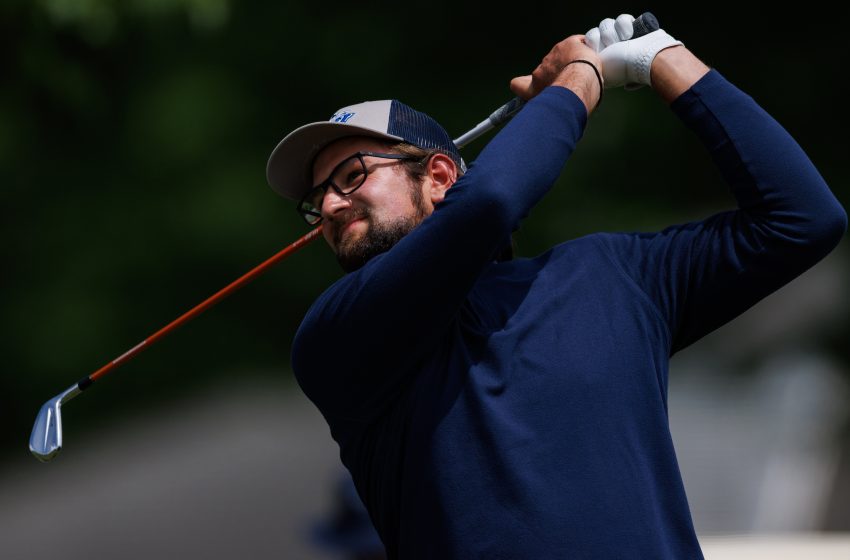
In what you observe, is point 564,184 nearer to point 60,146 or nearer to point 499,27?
point 499,27

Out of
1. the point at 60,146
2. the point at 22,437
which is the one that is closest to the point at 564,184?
the point at 60,146

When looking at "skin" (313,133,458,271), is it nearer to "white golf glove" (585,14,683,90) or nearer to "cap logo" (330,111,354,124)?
"cap logo" (330,111,354,124)

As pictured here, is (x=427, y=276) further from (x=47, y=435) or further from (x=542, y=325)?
(x=47, y=435)

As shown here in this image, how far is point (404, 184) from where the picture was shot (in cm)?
246

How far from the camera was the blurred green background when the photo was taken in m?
5.66

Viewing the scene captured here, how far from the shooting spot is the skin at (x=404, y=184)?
91.1 inches

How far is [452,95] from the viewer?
5605mm

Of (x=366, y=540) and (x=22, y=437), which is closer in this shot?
(x=366, y=540)

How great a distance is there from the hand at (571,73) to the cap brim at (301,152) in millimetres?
318

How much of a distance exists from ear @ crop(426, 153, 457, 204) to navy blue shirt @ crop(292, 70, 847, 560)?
0.93 ft

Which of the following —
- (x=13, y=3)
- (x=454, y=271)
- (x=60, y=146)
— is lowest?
(x=454, y=271)

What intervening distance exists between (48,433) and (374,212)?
1630mm

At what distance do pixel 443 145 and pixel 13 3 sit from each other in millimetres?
3341

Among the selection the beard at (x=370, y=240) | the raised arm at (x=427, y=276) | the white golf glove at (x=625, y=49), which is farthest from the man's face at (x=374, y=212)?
the white golf glove at (x=625, y=49)
